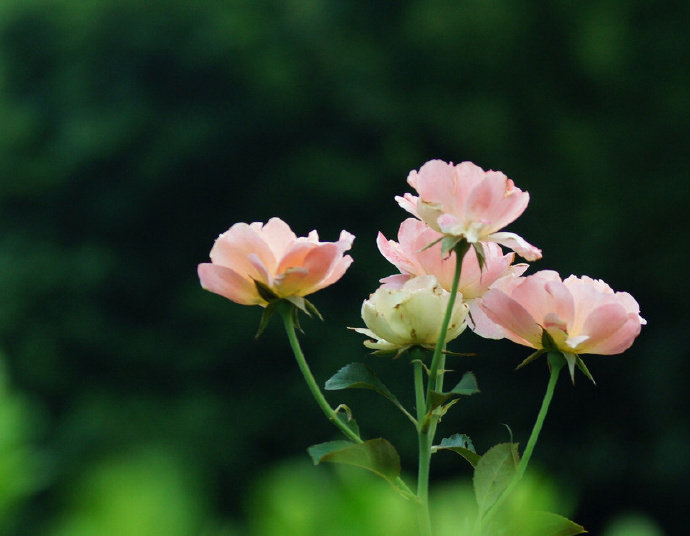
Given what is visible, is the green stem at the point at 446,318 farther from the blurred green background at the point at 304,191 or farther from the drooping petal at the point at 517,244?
the blurred green background at the point at 304,191

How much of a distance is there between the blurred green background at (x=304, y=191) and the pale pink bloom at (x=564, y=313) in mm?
7929

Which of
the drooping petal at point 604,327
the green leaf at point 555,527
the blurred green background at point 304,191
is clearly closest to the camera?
the green leaf at point 555,527

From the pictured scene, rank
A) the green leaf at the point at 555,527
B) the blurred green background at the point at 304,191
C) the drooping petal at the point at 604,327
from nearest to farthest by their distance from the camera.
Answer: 1. the green leaf at the point at 555,527
2. the drooping petal at the point at 604,327
3. the blurred green background at the point at 304,191

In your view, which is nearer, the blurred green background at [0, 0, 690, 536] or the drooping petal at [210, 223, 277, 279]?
the drooping petal at [210, 223, 277, 279]

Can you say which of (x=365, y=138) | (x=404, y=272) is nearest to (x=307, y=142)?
(x=365, y=138)

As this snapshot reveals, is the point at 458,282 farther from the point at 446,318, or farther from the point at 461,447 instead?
the point at 461,447

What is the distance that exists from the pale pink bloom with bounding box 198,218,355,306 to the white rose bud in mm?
45

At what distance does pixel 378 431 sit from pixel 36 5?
567cm

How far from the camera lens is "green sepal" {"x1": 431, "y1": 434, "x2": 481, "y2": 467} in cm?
85

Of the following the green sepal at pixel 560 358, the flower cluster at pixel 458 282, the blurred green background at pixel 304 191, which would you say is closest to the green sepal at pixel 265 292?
the flower cluster at pixel 458 282

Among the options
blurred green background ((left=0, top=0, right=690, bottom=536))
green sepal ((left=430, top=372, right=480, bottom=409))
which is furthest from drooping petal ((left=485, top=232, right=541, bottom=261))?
blurred green background ((left=0, top=0, right=690, bottom=536))

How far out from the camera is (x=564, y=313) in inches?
33.7

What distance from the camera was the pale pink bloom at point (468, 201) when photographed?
84 cm

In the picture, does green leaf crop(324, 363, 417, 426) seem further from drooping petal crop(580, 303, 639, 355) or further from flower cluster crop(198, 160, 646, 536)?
drooping petal crop(580, 303, 639, 355)
